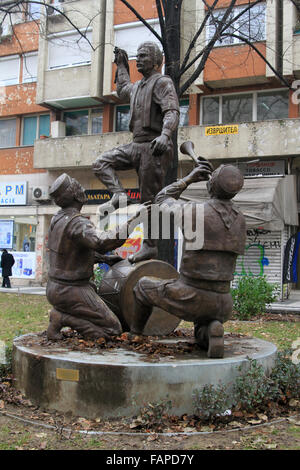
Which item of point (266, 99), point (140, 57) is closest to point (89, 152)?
point (266, 99)

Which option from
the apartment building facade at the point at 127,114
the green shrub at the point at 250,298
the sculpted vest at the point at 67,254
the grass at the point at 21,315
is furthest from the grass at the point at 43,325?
the apartment building facade at the point at 127,114

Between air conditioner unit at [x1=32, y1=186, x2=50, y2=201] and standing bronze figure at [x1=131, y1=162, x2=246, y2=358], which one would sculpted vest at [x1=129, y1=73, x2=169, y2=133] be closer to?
standing bronze figure at [x1=131, y1=162, x2=246, y2=358]

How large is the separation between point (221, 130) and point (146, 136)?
43.9ft

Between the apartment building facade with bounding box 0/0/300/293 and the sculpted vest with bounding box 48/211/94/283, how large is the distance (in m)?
12.0

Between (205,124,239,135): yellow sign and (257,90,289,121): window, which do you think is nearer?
(205,124,239,135): yellow sign

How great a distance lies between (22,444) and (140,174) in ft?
12.0

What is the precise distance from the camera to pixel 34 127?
25.4 m

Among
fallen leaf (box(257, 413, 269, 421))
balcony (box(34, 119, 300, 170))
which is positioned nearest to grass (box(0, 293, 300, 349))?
fallen leaf (box(257, 413, 269, 421))

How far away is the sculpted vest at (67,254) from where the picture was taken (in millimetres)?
5371

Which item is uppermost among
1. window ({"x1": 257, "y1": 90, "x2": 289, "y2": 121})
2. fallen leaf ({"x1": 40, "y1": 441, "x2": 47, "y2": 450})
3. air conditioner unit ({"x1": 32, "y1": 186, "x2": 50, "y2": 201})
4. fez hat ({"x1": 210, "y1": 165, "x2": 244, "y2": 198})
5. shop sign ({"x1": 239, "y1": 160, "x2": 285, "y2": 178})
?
window ({"x1": 257, "y1": 90, "x2": 289, "y2": 121})

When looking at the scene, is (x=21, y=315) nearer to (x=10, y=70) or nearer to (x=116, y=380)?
(x=116, y=380)

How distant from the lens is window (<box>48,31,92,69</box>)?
23.6 metres

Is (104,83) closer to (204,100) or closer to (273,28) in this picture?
(204,100)

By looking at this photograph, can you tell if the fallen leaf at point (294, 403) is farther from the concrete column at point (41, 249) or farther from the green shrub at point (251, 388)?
the concrete column at point (41, 249)
